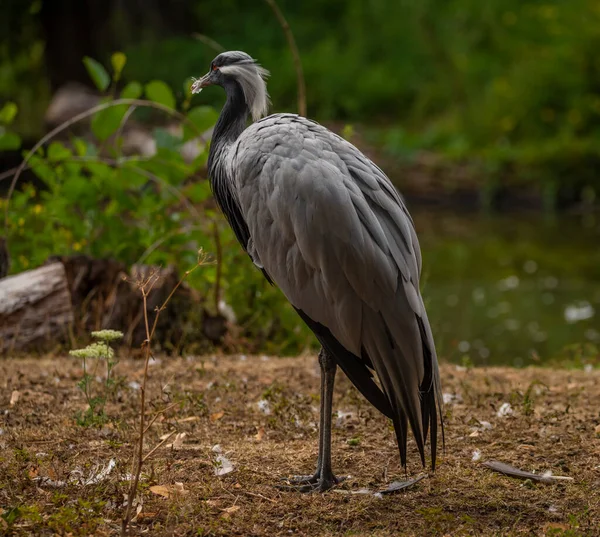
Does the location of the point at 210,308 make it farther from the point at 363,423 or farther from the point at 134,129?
the point at 134,129

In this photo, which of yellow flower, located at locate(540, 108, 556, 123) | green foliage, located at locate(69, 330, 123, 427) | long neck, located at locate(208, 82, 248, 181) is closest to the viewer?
green foliage, located at locate(69, 330, 123, 427)

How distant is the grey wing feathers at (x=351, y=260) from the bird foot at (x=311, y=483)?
357 mm

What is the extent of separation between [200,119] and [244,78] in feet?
6.49

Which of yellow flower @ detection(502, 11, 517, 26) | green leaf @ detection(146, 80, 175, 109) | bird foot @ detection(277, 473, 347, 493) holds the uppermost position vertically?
yellow flower @ detection(502, 11, 517, 26)

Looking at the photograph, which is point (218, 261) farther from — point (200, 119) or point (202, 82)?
point (202, 82)

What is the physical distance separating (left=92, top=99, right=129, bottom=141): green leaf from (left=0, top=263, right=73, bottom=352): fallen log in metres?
1.04

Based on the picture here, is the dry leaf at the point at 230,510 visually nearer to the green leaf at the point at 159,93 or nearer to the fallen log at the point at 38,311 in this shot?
the fallen log at the point at 38,311

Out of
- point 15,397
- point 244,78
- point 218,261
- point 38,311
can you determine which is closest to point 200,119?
point 218,261

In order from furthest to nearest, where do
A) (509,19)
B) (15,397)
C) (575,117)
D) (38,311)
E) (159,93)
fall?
(509,19), (575,117), (159,93), (38,311), (15,397)

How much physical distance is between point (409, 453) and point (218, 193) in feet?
4.64

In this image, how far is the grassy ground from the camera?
3428 millimetres

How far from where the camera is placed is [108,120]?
655cm

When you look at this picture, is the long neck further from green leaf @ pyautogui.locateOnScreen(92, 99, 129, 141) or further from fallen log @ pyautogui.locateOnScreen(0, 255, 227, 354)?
green leaf @ pyautogui.locateOnScreen(92, 99, 129, 141)

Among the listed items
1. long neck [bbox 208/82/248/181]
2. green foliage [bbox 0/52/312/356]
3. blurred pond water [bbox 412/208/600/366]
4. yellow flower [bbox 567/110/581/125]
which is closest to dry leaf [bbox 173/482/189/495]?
long neck [bbox 208/82/248/181]
